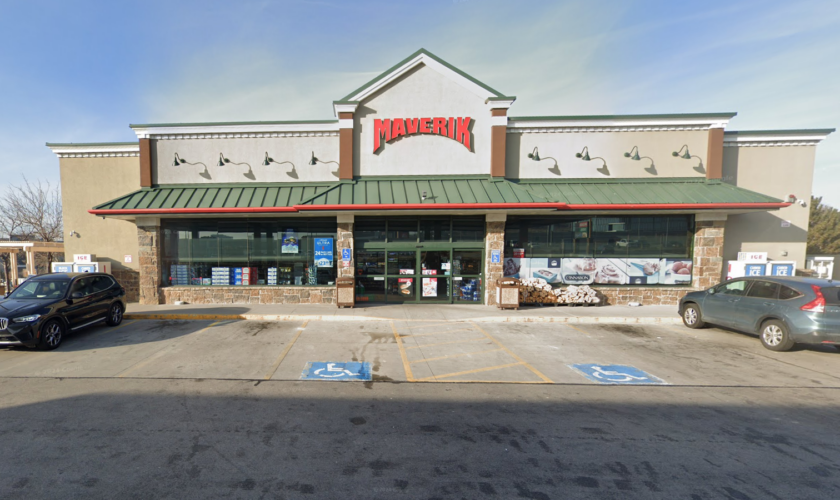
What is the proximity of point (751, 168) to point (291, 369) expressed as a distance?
717 inches

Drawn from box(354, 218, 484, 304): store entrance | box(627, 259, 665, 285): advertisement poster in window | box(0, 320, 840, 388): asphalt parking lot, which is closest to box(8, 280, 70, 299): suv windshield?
box(0, 320, 840, 388): asphalt parking lot

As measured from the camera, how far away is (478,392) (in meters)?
5.32

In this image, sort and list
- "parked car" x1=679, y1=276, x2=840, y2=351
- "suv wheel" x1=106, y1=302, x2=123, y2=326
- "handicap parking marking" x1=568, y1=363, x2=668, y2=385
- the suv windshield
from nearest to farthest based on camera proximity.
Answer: "handicap parking marking" x1=568, y1=363, x2=668, y2=385, "parked car" x1=679, y1=276, x2=840, y2=351, the suv windshield, "suv wheel" x1=106, y1=302, x2=123, y2=326

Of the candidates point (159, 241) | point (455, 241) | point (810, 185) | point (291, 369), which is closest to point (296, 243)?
point (159, 241)

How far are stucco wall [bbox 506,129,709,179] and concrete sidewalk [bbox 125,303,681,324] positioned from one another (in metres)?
5.36

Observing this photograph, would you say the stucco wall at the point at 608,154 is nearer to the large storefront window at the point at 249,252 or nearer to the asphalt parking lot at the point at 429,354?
the asphalt parking lot at the point at 429,354

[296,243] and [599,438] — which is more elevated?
[296,243]

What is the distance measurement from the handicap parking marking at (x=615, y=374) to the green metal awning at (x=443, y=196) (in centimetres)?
590

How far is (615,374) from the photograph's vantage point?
6113mm

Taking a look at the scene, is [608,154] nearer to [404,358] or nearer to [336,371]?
[404,358]

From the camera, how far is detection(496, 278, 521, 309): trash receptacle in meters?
11.3

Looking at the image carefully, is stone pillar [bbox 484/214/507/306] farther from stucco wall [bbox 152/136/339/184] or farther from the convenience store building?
stucco wall [bbox 152/136/339/184]

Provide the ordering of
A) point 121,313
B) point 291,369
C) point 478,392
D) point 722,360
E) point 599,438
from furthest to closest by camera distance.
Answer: point 121,313 → point 722,360 → point 291,369 → point 478,392 → point 599,438

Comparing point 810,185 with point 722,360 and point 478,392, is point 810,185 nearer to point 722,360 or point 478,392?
point 722,360
